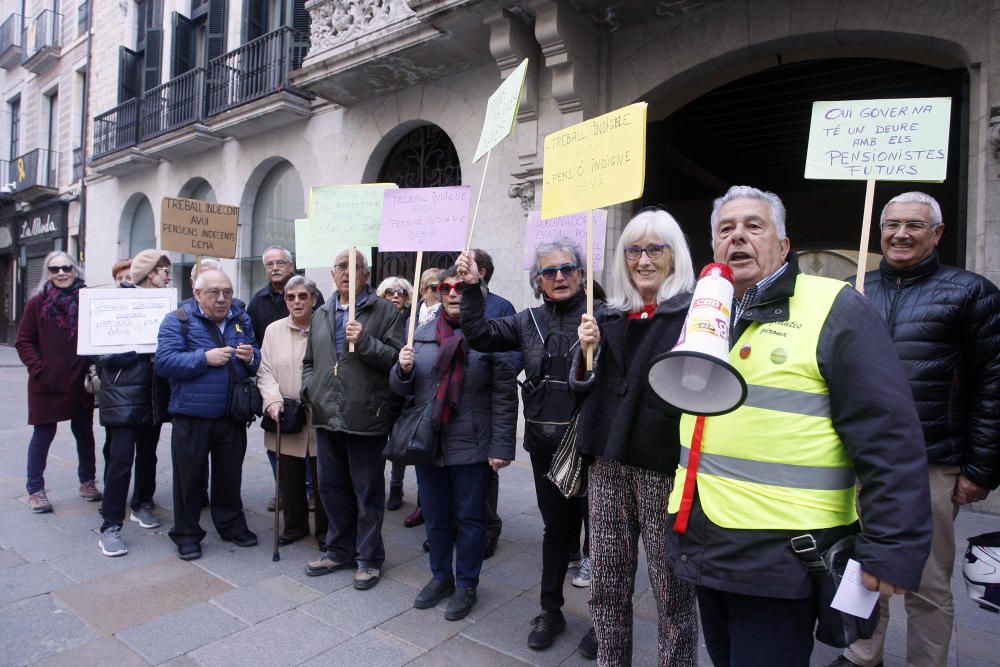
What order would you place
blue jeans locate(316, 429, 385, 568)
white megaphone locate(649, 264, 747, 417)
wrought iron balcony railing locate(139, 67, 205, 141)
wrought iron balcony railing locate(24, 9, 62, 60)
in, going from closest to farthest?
white megaphone locate(649, 264, 747, 417)
blue jeans locate(316, 429, 385, 568)
wrought iron balcony railing locate(139, 67, 205, 141)
wrought iron balcony railing locate(24, 9, 62, 60)

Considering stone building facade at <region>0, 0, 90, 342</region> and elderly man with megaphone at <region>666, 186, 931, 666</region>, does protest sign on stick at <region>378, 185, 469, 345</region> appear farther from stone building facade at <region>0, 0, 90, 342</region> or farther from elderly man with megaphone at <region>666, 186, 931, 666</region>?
stone building facade at <region>0, 0, 90, 342</region>

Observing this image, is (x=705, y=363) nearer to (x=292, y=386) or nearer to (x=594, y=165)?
(x=594, y=165)

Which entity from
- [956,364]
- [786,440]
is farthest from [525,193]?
[786,440]

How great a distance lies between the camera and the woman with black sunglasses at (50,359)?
469 centimetres

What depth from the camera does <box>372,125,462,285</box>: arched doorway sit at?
8805 mm

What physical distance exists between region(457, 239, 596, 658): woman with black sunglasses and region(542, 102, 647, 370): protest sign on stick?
23 centimetres

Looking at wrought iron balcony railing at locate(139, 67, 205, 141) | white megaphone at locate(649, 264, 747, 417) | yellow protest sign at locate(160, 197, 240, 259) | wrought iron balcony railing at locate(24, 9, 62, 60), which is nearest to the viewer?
white megaphone at locate(649, 264, 747, 417)

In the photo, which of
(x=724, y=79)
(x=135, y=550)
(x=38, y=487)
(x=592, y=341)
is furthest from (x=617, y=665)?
(x=724, y=79)

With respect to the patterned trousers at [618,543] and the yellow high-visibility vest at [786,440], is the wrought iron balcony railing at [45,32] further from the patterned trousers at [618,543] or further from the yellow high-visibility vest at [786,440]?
the yellow high-visibility vest at [786,440]

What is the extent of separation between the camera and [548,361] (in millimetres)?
2785

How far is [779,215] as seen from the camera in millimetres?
1805

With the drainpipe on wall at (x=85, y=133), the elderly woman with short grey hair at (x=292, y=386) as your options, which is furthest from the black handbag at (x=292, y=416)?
the drainpipe on wall at (x=85, y=133)

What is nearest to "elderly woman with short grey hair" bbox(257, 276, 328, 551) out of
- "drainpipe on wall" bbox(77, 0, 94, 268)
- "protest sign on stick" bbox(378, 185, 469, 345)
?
"protest sign on stick" bbox(378, 185, 469, 345)

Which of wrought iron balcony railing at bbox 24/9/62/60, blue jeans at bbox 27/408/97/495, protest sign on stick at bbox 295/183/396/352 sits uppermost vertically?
wrought iron balcony railing at bbox 24/9/62/60
